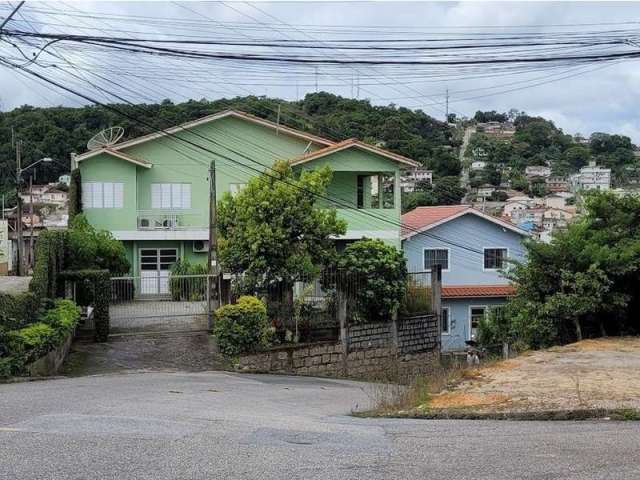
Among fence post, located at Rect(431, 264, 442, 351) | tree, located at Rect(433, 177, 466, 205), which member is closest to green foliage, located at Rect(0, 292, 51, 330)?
fence post, located at Rect(431, 264, 442, 351)

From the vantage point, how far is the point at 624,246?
21.0 metres

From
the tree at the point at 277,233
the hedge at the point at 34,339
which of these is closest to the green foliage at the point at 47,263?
the hedge at the point at 34,339

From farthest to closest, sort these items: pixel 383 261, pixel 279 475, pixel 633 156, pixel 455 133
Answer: pixel 455 133
pixel 633 156
pixel 383 261
pixel 279 475

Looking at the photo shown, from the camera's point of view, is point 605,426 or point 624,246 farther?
point 624,246

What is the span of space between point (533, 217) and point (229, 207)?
1247 inches

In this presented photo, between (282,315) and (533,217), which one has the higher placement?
(533,217)

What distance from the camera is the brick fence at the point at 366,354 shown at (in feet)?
68.9

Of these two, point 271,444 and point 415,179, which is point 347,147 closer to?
point 271,444

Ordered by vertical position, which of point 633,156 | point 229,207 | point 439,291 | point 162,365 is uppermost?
point 633,156

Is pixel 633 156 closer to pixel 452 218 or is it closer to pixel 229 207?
pixel 452 218

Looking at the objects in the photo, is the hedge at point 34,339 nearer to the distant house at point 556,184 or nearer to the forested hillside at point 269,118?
the forested hillside at point 269,118

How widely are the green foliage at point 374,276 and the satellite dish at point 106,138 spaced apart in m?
15.8

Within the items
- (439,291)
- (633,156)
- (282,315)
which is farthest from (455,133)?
(282,315)

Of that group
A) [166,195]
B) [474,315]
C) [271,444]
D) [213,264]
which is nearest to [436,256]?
[474,315]
